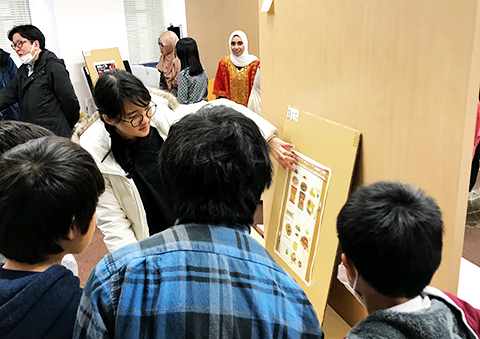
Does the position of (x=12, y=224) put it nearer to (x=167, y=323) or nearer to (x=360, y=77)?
(x=167, y=323)

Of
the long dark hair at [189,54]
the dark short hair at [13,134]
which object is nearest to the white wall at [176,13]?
the long dark hair at [189,54]

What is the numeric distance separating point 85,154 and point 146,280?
335mm

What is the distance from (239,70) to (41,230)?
3546 millimetres

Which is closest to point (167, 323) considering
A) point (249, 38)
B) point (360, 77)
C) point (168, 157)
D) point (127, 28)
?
point (168, 157)

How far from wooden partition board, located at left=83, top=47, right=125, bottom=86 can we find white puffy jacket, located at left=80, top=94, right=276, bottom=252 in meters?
4.99

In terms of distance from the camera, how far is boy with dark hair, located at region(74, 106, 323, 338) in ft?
2.52

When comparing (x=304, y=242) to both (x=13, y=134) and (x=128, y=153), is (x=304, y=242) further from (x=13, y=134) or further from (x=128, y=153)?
(x=13, y=134)

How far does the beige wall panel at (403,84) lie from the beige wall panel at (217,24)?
3761 mm

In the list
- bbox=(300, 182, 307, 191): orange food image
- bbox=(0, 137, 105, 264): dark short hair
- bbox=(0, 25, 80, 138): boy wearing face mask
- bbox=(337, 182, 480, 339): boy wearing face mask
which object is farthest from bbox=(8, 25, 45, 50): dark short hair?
bbox=(337, 182, 480, 339): boy wearing face mask

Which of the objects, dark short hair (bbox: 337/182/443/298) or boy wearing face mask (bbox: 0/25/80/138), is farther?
boy wearing face mask (bbox: 0/25/80/138)

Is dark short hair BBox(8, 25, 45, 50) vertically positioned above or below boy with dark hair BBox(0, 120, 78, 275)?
above

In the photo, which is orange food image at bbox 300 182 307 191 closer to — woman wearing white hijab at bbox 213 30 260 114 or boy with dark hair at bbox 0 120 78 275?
boy with dark hair at bbox 0 120 78 275

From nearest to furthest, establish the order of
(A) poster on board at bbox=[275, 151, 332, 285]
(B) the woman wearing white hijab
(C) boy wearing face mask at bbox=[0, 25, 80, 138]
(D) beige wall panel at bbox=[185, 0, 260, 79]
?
(A) poster on board at bbox=[275, 151, 332, 285]
(C) boy wearing face mask at bbox=[0, 25, 80, 138]
(B) the woman wearing white hijab
(D) beige wall panel at bbox=[185, 0, 260, 79]

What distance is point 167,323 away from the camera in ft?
2.51
